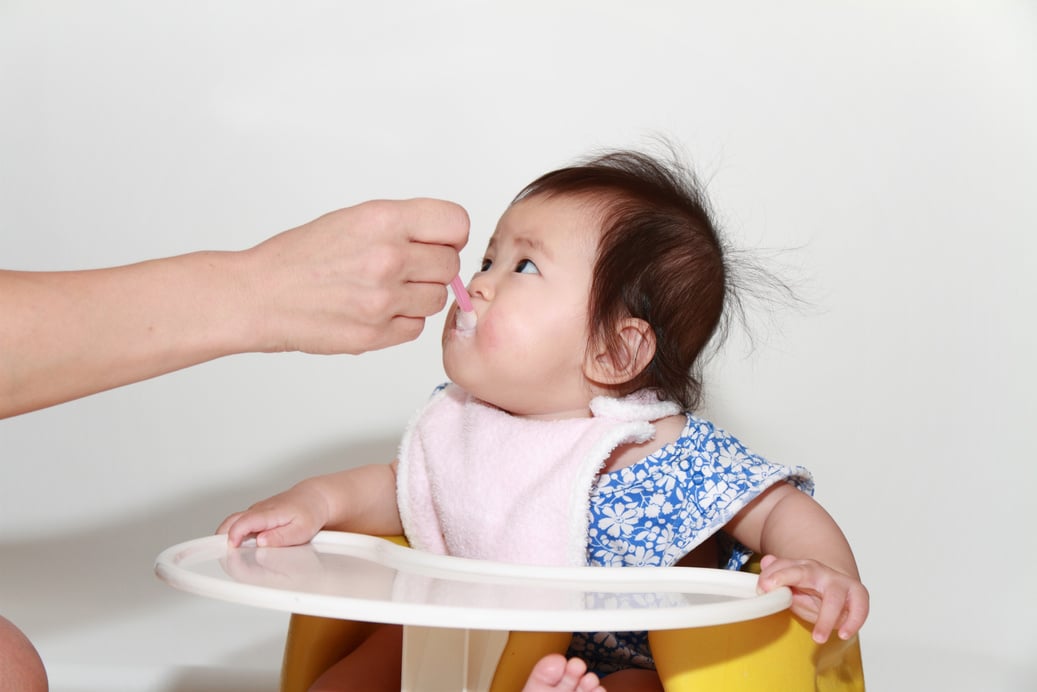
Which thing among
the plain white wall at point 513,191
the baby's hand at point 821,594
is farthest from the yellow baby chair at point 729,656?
the plain white wall at point 513,191

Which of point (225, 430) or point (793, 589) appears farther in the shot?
point (225, 430)

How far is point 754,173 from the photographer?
1813 mm

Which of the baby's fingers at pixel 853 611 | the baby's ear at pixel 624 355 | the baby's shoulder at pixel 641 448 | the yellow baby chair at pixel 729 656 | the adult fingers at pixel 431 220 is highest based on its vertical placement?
the adult fingers at pixel 431 220

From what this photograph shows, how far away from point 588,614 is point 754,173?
3.74 feet

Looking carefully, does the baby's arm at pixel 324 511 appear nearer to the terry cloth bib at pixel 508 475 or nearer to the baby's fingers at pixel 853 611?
the terry cloth bib at pixel 508 475

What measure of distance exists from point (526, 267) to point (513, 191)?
24.7 inches

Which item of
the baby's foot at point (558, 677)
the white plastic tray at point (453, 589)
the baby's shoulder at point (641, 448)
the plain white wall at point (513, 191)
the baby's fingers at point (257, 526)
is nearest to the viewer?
the white plastic tray at point (453, 589)

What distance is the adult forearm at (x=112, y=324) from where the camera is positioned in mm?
876

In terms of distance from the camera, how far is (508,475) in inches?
47.2

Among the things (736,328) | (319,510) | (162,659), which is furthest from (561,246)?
(162,659)

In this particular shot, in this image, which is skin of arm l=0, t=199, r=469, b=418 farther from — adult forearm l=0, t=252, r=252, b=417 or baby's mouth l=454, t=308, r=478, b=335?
baby's mouth l=454, t=308, r=478, b=335

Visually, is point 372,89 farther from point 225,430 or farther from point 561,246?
point 561,246

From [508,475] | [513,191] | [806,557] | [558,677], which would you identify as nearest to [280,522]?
[508,475]

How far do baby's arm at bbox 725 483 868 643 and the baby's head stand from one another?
6.0 inches
